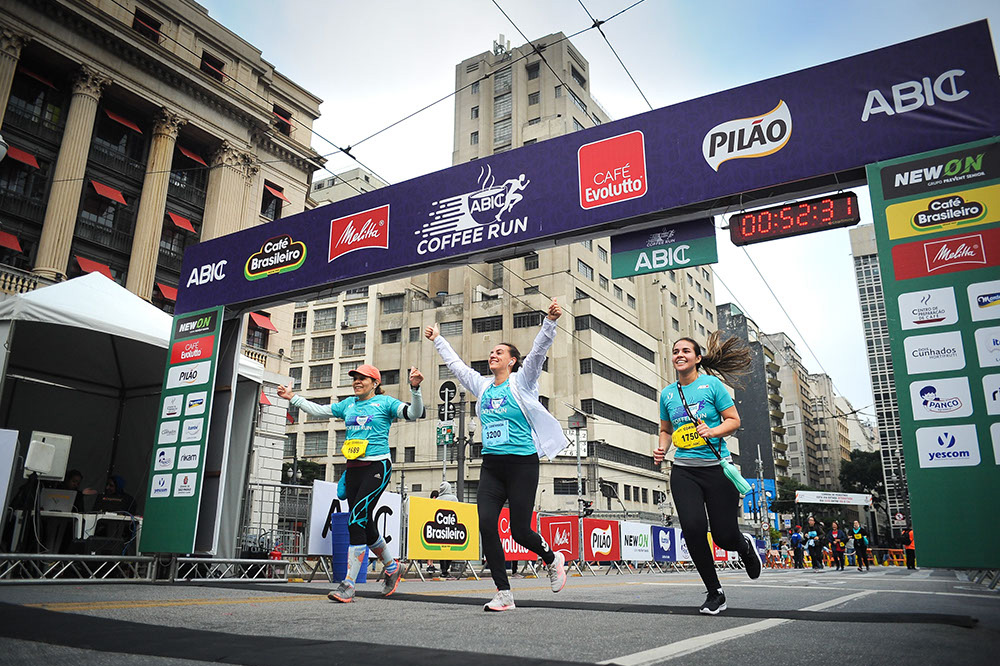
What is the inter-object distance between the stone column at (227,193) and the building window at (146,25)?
549 cm

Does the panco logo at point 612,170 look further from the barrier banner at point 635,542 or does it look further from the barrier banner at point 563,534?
the barrier banner at point 635,542

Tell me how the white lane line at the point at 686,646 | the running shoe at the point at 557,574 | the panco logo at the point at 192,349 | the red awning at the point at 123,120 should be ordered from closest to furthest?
1. the white lane line at the point at 686,646
2. the running shoe at the point at 557,574
3. the panco logo at the point at 192,349
4. the red awning at the point at 123,120

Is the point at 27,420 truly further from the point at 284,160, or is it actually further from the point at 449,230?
the point at 284,160

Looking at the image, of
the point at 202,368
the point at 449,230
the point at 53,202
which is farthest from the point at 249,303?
the point at 53,202

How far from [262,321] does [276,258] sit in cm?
2433

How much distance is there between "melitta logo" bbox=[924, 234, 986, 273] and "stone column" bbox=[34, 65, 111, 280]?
2918 cm

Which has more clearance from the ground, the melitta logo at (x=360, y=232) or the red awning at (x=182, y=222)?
the red awning at (x=182, y=222)

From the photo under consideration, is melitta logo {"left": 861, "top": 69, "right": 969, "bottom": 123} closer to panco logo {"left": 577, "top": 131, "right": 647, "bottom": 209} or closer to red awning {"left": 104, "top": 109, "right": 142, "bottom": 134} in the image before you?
panco logo {"left": 577, "top": 131, "right": 647, "bottom": 209}

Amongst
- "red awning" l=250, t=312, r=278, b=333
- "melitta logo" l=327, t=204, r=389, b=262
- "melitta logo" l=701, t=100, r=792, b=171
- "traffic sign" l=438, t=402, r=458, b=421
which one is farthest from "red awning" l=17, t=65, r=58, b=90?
"melitta logo" l=701, t=100, r=792, b=171

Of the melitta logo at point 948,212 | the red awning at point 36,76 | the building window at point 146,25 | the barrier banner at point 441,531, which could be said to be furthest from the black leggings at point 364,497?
the building window at point 146,25

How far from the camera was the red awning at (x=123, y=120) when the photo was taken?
31031 mm

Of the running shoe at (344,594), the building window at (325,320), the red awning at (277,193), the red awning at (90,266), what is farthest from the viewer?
the building window at (325,320)

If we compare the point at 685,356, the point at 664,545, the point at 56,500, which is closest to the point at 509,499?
the point at 685,356

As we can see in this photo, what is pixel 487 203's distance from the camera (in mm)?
8547
